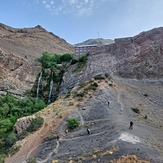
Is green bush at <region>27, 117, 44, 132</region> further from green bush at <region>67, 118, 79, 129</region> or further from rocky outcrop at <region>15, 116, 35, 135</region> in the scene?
green bush at <region>67, 118, 79, 129</region>

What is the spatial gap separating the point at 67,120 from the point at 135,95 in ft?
35.2

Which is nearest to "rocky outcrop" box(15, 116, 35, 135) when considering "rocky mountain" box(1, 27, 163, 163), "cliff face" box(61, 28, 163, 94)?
"rocky mountain" box(1, 27, 163, 163)

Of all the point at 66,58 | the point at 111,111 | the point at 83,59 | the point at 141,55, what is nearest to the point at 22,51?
the point at 66,58

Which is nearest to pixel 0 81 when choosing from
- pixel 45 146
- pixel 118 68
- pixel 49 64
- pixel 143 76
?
pixel 49 64

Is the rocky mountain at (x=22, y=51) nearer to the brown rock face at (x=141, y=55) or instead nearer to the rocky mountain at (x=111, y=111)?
the rocky mountain at (x=111, y=111)

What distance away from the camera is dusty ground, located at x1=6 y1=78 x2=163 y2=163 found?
20.8m

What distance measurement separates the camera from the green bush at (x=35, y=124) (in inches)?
1139

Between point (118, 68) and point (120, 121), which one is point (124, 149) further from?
point (118, 68)

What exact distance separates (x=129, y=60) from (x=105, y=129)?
20571 millimetres

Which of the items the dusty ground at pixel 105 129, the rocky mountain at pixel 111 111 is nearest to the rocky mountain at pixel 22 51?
the rocky mountain at pixel 111 111

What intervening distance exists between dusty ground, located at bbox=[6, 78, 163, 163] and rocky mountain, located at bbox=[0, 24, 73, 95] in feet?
81.1

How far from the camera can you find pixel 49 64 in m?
51.9

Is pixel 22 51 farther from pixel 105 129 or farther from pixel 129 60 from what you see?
pixel 105 129

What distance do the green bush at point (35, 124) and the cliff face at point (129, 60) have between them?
1397 centimetres
